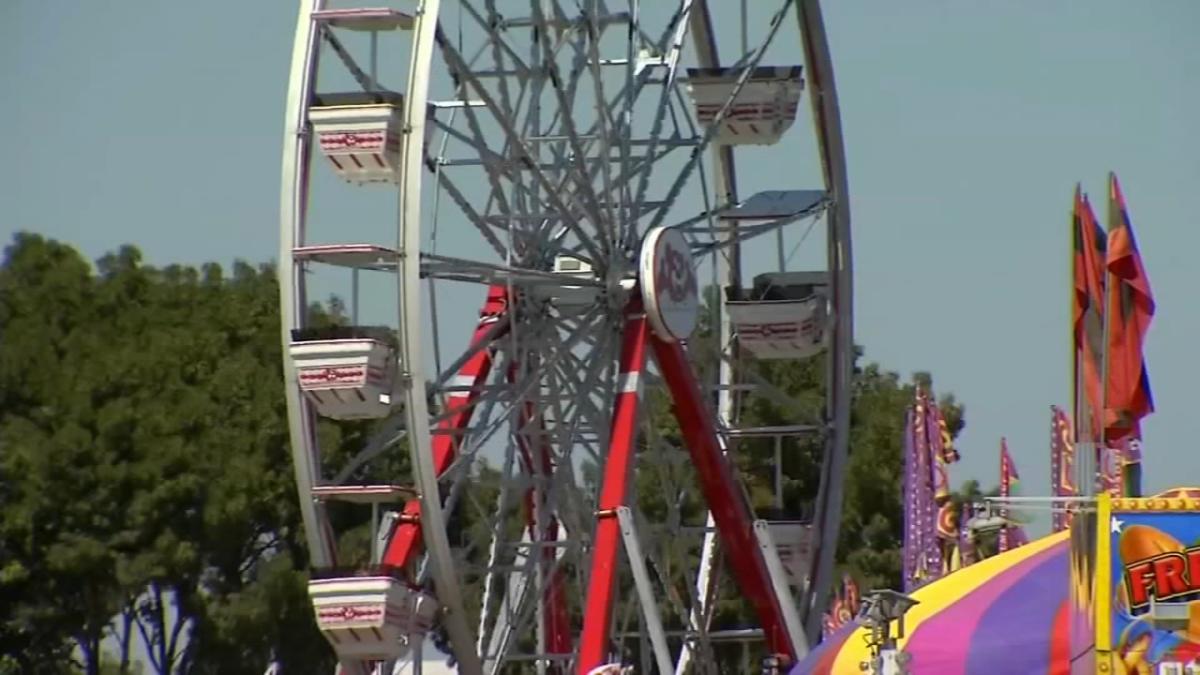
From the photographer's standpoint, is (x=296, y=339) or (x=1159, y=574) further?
(x=296, y=339)

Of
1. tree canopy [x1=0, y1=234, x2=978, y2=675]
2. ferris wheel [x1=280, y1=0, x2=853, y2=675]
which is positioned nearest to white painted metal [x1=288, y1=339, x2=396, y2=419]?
ferris wheel [x1=280, y1=0, x2=853, y2=675]

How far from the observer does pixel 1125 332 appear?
78.5 feet

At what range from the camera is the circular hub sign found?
3641 centimetres

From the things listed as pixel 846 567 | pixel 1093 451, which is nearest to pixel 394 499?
pixel 1093 451

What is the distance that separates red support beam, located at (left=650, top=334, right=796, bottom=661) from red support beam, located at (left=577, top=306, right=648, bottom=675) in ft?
2.47

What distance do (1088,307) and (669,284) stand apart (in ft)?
42.4

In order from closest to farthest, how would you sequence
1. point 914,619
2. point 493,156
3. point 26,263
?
point 914,619
point 493,156
point 26,263

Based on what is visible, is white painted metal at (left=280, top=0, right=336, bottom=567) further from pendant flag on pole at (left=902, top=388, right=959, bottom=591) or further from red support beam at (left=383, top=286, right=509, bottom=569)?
pendant flag on pole at (left=902, top=388, right=959, bottom=591)

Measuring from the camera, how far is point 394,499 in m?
33.5

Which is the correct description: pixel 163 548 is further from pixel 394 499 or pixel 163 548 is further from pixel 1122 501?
pixel 1122 501

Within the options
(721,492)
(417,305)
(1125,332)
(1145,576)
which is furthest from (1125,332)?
(721,492)

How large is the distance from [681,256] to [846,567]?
32287 millimetres

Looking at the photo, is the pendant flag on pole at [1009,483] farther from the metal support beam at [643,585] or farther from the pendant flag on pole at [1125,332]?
the pendant flag on pole at [1125,332]

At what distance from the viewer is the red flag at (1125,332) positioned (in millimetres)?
23797
